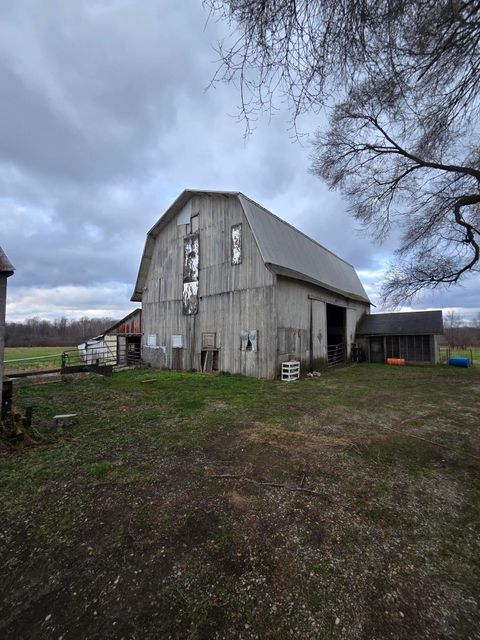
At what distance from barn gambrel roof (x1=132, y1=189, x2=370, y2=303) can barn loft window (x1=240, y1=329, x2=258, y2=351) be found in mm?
2955

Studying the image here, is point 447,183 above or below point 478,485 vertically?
above

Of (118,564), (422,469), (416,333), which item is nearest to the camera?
(118,564)

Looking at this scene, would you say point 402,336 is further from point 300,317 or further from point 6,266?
point 6,266

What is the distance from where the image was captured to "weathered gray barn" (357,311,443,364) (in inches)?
763

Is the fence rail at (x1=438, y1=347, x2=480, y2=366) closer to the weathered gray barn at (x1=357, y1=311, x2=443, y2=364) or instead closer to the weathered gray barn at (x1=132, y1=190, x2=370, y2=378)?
the weathered gray barn at (x1=357, y1=311, x2=443, y2=364)

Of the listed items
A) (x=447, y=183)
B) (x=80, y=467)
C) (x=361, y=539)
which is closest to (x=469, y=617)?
(x=361, y=539)

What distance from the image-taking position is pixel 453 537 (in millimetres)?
2715

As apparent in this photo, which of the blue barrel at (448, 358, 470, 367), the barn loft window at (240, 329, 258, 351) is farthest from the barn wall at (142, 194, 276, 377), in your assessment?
the blue barrel at (448, 358, 470, 367)

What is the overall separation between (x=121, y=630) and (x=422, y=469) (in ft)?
13.6

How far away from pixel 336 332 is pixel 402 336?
462 centimetres

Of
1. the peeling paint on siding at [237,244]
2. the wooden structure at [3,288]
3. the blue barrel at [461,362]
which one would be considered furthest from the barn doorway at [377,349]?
the wooden structure at [3,288]

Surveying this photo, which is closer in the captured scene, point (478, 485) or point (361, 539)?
point (361, 539)

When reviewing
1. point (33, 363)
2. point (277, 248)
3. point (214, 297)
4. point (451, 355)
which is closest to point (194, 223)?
point (214, 297)

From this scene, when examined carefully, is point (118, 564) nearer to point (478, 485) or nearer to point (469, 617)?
point (469, 617)
